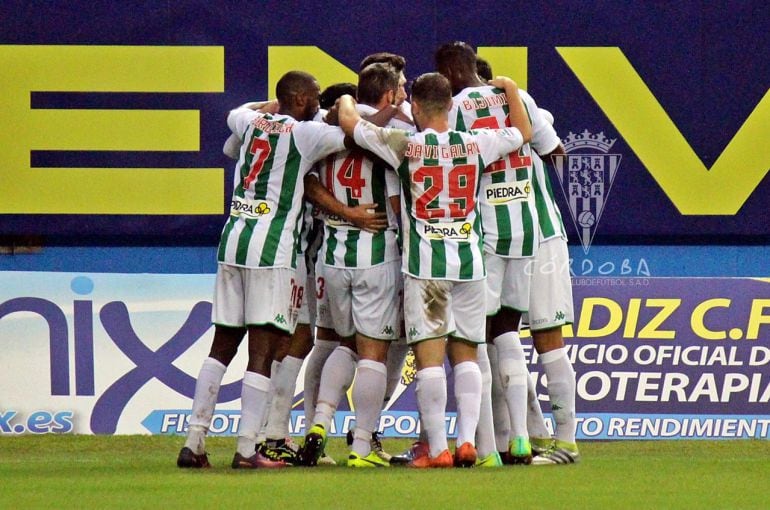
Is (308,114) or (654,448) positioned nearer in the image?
(308,114)

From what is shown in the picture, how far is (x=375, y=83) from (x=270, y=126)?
1.90ft

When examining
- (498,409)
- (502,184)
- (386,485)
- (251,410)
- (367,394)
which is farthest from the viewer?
(498,409)

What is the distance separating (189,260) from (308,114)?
3207 mm

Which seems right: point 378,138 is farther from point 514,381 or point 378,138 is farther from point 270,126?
point 514,381

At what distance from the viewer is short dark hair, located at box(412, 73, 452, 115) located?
22.7ft

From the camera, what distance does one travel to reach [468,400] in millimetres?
6883

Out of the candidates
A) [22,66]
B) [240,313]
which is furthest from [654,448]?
[22,66]

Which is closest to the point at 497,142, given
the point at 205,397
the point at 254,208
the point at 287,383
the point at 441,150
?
the point at 441,150

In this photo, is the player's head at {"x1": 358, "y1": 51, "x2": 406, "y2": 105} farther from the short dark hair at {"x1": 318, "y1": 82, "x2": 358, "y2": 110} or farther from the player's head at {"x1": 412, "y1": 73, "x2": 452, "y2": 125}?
the player's head at {"x1": 412, "y1": 73, "x2": 452, "y2": 125}

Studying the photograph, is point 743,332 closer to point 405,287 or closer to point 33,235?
point 405,287

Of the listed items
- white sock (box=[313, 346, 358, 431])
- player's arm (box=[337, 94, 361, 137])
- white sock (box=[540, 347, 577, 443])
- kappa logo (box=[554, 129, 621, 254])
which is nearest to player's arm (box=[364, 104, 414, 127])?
player's arm (box=[337, 94, 361, 137])

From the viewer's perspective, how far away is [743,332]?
9.92 metres

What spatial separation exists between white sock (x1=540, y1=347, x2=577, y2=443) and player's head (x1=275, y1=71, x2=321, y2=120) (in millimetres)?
1726

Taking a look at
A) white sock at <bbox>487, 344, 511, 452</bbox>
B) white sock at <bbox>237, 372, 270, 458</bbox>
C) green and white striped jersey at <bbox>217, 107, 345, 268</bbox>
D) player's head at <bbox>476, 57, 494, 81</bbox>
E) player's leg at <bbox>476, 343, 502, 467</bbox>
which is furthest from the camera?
player's head at <bbox>476, 57, 494, 81</bbox>
